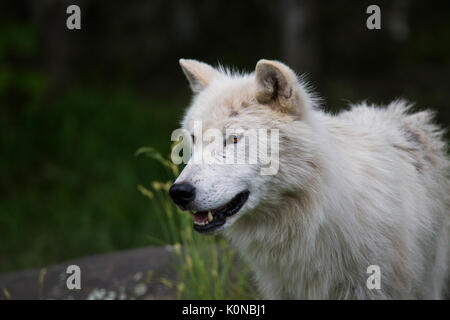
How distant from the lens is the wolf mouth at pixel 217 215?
10.6 feet

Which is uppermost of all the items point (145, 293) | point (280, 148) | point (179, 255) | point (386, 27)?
point (386, 27)

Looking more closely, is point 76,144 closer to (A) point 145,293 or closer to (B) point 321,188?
(A) point 145,293

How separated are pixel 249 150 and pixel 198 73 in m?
0.86

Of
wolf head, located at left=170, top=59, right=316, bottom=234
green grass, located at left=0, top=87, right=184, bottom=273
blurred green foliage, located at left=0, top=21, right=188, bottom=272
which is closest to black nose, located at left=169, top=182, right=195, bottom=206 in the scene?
wolf head, located at left=170, top=59, right=316, bottom=234

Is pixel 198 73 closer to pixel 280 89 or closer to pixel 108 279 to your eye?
pixel 280 89

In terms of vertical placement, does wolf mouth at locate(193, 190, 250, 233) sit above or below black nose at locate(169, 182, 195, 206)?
below

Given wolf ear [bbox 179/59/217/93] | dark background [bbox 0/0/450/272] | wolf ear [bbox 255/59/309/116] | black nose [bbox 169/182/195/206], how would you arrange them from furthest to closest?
dark background [bbox 0/0/450/272]
wolf ear [bbox 179/59/217/93]
wolf ear [bbox 255/59/309/116]
black nose [bbox 169/182/195/206]

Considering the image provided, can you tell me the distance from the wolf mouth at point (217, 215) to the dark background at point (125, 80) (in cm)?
169

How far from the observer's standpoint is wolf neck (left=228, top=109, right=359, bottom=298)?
11.0 ft

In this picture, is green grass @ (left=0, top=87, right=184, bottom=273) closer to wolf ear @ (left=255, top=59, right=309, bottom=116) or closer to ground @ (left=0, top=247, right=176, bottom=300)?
ground @ (left=0, top=247, right=176, bottom=300)

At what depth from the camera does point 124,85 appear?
10.0 metres

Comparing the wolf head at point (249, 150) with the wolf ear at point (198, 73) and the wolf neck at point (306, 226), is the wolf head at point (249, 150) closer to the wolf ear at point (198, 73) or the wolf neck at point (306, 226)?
the wolf neck at point (306, 226)

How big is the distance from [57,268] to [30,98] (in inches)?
151
